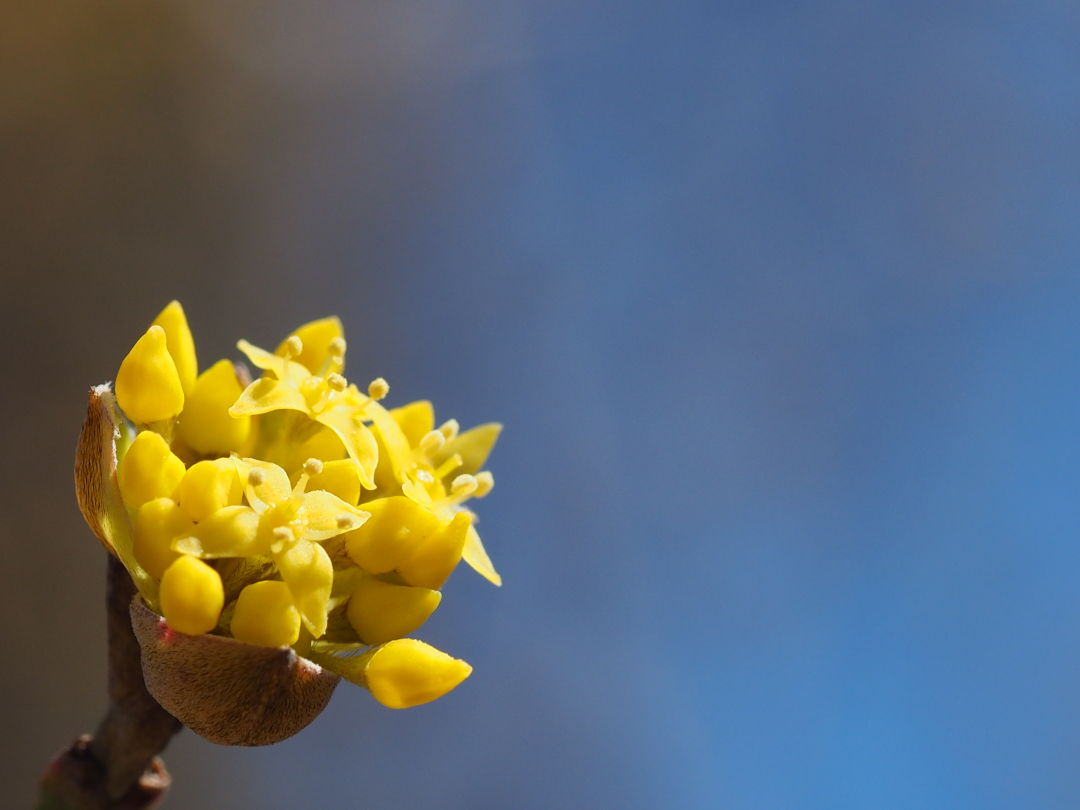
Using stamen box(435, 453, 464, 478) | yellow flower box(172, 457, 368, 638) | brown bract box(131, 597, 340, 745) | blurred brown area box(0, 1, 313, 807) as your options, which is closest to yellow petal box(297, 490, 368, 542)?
yellow flower box(172, 457, 368, 638)

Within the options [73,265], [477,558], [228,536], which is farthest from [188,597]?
[73,265]

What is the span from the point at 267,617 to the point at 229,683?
6cm

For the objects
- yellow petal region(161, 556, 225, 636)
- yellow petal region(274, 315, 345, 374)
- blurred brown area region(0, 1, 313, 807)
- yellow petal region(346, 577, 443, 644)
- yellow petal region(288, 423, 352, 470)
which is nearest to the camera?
yellow petal region(161, 556, 225, 636)

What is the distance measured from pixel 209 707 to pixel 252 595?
0.34ft

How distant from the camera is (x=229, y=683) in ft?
2.41

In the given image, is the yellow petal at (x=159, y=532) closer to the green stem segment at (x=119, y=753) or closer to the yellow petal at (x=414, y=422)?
the green stem segment at (x=119, y=753)

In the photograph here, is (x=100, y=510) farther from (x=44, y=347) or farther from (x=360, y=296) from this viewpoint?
(x=360, y=296)

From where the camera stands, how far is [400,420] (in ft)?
3.39

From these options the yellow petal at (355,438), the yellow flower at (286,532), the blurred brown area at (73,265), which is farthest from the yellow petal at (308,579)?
the blurred brown area at (73,265)

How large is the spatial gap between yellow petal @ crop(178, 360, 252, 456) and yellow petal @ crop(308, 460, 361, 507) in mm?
133

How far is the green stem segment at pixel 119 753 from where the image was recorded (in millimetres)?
891

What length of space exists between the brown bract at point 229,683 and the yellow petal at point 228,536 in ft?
0.23

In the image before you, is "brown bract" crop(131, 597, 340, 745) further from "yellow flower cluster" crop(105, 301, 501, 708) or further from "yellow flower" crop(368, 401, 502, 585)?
"yellow flower" crop(368, 401, 502, 585)

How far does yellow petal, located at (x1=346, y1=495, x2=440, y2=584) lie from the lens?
32.8 inches
